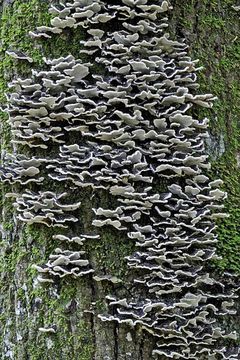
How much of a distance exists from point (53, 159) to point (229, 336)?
1.41 m

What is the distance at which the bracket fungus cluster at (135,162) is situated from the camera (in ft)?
9.02

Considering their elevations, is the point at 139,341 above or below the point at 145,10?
below

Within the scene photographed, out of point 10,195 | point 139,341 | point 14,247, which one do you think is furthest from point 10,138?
point 139,341

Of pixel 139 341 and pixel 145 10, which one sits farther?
pixel 145 10

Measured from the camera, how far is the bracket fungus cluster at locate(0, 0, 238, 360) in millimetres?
2748

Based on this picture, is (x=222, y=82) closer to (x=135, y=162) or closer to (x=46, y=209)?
(x=135, y=162)

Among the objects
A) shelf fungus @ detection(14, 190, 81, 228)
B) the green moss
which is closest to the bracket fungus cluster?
shelf fungus @ detection(14, 190, 81, 228)

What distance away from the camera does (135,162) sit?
2.82 metres

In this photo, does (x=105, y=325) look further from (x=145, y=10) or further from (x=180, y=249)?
(x=145, y=10)

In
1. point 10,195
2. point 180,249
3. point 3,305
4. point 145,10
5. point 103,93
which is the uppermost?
point 145,10

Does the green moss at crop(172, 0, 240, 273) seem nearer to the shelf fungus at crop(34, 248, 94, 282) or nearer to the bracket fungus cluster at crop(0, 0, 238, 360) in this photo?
the bracket fungus cluster at crop(0, 0, 238, 360)

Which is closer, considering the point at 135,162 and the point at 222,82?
the point at 135,162

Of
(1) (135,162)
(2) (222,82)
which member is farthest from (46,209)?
(2) (222,82)

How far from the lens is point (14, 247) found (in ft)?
9.68
